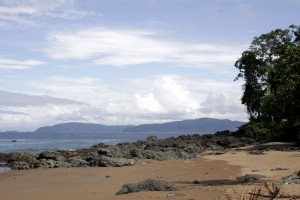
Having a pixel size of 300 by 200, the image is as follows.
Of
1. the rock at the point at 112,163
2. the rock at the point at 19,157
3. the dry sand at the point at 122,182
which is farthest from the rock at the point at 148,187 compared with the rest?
the rock at the point at 19,157

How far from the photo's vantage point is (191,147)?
1694 inches

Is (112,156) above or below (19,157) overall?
above

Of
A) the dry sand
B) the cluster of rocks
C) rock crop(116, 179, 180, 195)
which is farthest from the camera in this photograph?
the cluster of rocks

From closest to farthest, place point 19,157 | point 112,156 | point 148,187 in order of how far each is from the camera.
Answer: point 148,187 → point 112,156 → point 19,157

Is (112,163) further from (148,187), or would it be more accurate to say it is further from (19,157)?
(19,157)

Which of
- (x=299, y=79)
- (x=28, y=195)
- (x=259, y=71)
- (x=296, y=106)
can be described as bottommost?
(x=28, y=195)

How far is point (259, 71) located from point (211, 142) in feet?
37.1

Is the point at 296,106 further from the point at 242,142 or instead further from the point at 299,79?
the point at 242,142

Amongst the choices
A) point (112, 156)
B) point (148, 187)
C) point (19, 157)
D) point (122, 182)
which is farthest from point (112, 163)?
point (19, 157)

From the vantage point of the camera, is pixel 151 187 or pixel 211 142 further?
pixel 211 142

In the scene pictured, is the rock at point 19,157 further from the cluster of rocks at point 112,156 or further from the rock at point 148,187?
the rock at point 148,187

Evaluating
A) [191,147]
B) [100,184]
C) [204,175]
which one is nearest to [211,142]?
[191,147]

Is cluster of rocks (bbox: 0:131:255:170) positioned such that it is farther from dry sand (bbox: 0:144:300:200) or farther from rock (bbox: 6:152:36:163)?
dry sand (bbox: 0:144:300:200)

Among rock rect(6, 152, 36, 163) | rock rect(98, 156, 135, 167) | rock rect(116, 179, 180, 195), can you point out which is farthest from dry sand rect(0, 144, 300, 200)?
rock rect(6, 152, 36, 163)
